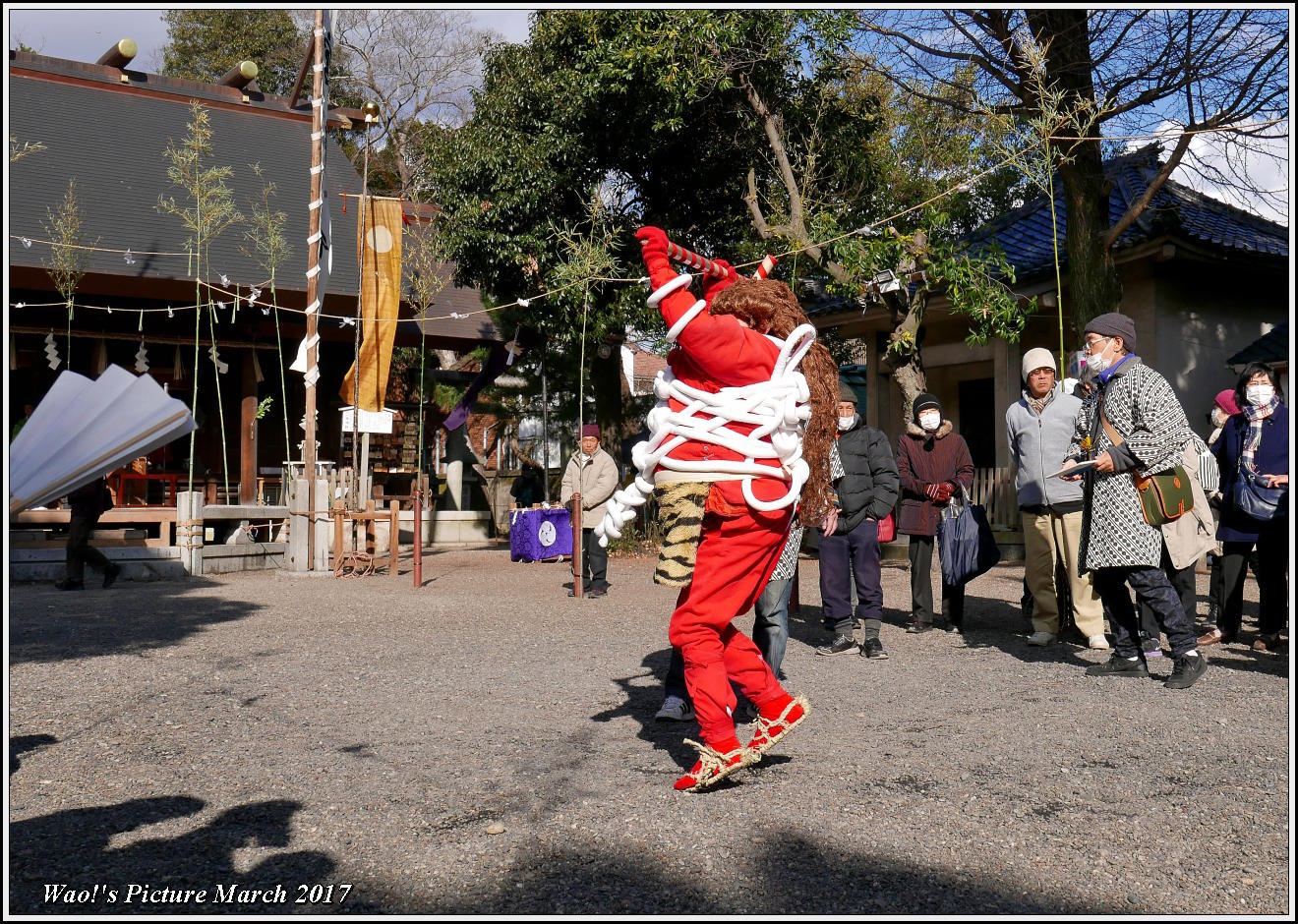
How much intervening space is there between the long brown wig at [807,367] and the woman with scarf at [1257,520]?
355cm

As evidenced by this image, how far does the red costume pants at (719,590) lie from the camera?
3.58m

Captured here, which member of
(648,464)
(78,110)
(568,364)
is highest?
(78,110)

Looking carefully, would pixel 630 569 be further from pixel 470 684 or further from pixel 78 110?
pixel 78 110

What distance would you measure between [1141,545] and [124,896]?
448cm

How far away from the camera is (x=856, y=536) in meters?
6.45

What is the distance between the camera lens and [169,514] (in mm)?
12539

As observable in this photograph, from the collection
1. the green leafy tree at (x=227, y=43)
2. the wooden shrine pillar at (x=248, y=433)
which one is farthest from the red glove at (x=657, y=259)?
the green leafy tree at (x=227, y=43)

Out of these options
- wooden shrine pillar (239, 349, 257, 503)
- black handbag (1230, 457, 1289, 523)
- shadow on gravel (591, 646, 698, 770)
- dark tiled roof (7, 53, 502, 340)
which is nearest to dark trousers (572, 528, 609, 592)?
shadow on gravel (591, 646, 698, 770)

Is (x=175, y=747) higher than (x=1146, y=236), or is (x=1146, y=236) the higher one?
(x=1146, y=236)

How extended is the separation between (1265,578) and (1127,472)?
78.4 inches

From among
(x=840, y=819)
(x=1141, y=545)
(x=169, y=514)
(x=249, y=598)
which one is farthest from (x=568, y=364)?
(x=840, y=819)

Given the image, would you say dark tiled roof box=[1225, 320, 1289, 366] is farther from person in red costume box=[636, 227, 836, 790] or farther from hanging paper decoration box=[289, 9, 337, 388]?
hanging paper decoration box=[289, 9, 337, 388]

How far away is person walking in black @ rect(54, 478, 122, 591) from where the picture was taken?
9.76 metres

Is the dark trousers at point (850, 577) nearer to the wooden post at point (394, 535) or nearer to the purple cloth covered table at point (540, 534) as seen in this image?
the wooden post at point (394, 535)
